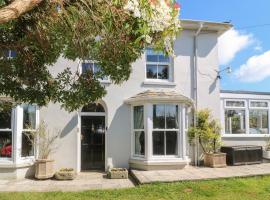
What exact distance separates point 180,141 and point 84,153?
3882mm

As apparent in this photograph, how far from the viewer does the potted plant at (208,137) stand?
14105 mm

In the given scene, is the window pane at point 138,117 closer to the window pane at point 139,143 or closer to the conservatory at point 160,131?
the conservatory at point 160,131

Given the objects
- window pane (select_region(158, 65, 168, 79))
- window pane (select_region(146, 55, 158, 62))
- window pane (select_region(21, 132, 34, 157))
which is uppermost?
window pane (select_region(146, 55, 158, 62))

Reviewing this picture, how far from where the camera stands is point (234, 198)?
9.91 metres

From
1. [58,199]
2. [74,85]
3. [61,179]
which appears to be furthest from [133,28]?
[61,179]

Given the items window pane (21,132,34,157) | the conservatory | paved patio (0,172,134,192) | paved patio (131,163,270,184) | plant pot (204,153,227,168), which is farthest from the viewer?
plant pot (204,153,227,168)

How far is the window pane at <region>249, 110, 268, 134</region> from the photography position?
16.9m

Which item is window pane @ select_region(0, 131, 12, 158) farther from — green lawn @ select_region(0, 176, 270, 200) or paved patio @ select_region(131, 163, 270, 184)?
paved patio @ select_region(131, 163, 270, 184)

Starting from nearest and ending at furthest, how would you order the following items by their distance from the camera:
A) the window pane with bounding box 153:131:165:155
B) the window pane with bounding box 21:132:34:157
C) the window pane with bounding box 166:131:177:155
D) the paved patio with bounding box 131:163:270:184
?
the paved patio with bounding box 131:163:270:184 < the window pane with bounding box 21:132:34:157 < the window pane with bounding box 153:131:165:155 < the window pane with bounding box 166:131:177:155

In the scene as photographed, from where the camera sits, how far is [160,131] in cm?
1365

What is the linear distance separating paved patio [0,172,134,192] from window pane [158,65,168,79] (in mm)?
4767

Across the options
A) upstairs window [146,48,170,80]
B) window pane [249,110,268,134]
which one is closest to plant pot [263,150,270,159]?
window pane [249,110,268,134]

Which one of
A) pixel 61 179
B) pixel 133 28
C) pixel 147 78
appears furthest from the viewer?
pixel 147 78

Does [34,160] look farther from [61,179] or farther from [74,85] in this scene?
[74,85]
